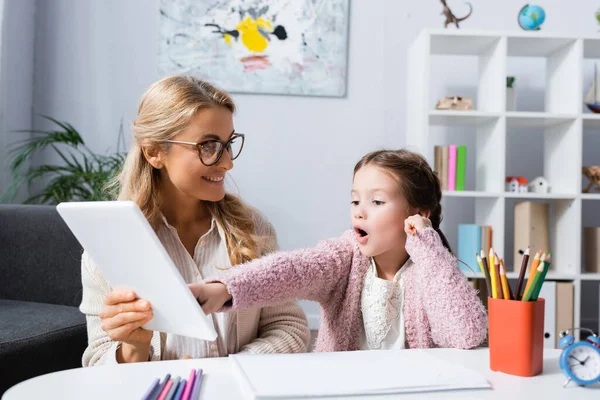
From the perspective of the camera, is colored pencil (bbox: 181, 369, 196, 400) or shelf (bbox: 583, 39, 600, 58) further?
shelf (bbox: 583, 39, 600, 58)

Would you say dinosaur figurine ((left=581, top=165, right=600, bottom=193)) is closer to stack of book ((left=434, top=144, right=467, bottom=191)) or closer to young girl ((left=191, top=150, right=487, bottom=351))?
stack of book ((left=434, top=144, right=467, bottom=191))

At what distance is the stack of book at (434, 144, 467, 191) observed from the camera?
2.92 meters

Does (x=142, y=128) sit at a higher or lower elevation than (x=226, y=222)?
higher

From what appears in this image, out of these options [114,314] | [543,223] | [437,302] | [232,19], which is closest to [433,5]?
[232,19]

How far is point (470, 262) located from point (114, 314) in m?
2.42

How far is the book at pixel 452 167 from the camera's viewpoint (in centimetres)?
291

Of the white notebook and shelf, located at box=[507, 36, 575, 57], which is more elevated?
shelf, located at box=[507, 36, 575, 57]

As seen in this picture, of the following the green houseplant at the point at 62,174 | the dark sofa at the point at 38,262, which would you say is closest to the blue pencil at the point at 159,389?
the dark sofa at the point at 38,262

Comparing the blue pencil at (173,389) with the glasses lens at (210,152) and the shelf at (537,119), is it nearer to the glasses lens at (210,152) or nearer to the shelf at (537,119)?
the glasses lens at (210,152)

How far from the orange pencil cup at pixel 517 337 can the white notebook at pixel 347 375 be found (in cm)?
6

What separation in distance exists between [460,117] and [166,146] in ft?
6.64

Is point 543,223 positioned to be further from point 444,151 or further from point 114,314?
point 114,314

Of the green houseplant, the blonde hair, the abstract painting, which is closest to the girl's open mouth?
the blonde hair

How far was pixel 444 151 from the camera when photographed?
9.64 ft
